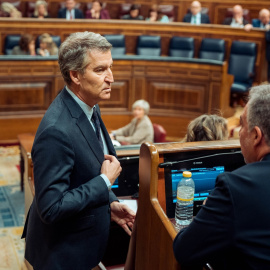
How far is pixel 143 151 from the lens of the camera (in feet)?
6.14

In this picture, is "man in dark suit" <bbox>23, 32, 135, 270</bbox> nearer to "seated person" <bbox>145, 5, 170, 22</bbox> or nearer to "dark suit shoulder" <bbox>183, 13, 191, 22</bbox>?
"seated person" <bbox>145, 5, 170, 22</bbox>

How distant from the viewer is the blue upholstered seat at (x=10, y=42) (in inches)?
285

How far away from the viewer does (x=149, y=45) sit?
786 cm

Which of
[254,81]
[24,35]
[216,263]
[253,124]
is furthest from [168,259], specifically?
[254,81]

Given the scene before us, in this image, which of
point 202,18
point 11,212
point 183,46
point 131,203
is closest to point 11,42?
point 183,46

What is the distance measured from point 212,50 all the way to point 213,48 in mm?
35

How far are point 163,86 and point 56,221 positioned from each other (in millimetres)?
5184

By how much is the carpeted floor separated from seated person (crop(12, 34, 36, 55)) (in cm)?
173

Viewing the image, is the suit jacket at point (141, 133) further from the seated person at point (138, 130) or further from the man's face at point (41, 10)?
the man's face at point (41, 10)

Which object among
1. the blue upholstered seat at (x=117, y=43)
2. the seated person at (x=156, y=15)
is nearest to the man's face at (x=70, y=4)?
the blue upholstered seat at (x=117, y=43)

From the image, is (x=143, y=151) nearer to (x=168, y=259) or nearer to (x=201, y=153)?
(x=201, y=153)

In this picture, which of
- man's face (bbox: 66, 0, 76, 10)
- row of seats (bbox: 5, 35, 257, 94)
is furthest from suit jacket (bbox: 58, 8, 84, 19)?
row of seats (bbox: 5, 35, 257, 94)

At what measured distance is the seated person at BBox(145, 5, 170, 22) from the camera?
872cm

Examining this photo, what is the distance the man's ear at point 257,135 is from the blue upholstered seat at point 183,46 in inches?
261
